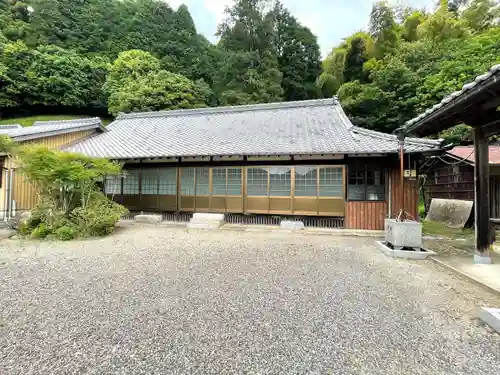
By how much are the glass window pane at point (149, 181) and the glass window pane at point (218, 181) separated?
2560 millimetres

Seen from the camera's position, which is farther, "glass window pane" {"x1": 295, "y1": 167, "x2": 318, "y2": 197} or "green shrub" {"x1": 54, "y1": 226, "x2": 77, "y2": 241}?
"glass window pane" {"x1": 295, "y1": 167, "x2": 318, "y2": 197}

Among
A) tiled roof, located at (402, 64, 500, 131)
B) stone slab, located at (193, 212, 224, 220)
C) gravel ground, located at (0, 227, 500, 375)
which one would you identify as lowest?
gravel ground, located at (0, 227, 500, 375)

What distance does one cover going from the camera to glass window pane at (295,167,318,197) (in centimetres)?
913

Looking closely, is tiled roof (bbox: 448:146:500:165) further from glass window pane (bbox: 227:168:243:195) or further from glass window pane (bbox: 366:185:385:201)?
glass window pane (bbox: 227:168:243:195)

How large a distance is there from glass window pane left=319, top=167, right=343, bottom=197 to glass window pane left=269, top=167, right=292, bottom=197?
3.56 ft

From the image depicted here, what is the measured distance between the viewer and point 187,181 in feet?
34.4

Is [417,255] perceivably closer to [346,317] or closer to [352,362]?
[346,317]

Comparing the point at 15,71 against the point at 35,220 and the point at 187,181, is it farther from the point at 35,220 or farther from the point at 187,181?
the point at 187,181

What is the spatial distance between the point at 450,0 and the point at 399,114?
669 inches

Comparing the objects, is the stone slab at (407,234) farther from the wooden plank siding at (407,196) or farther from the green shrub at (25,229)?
the green shrub at (25,229)

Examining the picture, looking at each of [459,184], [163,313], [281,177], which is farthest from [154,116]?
[459,184]

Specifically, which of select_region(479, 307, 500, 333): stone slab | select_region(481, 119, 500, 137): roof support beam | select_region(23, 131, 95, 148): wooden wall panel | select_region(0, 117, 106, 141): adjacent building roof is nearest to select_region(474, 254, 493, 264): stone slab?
select_region(481, 119, 500, 137): roof support beam

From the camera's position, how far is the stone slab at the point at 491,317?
263 centimetres

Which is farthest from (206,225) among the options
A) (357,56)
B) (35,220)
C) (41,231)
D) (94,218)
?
(357,56)
